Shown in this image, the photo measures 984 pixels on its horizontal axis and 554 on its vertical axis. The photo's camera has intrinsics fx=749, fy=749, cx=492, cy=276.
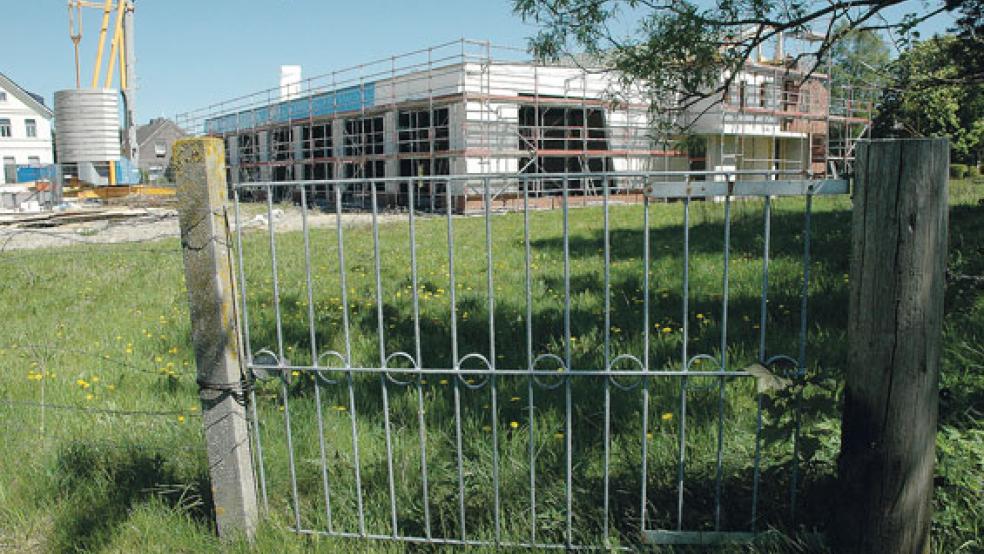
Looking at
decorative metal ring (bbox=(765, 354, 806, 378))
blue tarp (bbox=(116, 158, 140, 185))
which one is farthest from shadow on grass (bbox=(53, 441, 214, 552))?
blue tarp (bbox=(116, 158, 140, 185))

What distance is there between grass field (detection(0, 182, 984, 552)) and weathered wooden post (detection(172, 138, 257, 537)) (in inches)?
8.3

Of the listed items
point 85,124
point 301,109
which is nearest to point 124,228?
point 85,124

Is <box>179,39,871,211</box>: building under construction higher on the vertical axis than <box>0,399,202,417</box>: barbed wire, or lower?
higher

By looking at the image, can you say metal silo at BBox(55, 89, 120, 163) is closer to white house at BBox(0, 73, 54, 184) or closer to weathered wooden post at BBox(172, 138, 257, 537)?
weathered wooden post at BBox(172, 138, 257, 537)

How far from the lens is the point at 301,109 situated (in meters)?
35.1

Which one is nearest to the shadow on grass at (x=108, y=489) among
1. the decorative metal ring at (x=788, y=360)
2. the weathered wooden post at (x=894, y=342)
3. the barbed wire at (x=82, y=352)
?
the barbed wire at (x=82, y=352)

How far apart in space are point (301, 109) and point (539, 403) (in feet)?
109

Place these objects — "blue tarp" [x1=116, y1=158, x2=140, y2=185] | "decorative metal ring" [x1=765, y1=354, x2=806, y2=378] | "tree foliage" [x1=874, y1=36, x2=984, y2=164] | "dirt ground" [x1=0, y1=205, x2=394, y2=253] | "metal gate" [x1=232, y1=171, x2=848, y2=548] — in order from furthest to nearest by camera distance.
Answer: "blue tarp" [x1=116, y1=158, x2=140, y2=185]
"dirt ground" [x1=0, y1=205, x2=394, y2=253]
"tree foliage" [x1=874, y1=36, x2=984, y2=164]
"metal gate" [x1=232, y1=171, x2=848, y2=548]
"decorative metal ring" [x1=765, y1=354, x2=806, y2=378]

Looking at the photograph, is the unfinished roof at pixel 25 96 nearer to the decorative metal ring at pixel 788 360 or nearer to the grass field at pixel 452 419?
the grass field at pixel 452 419

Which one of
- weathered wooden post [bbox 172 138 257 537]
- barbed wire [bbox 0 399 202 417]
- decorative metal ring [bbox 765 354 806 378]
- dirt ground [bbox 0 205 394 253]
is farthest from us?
dirt ground [bbox 0 205 394 253]

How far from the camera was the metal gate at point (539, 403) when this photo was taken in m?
2.93

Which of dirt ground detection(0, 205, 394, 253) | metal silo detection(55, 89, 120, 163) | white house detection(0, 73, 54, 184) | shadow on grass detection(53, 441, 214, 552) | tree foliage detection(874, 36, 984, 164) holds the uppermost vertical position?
white house detection(0, 73, 54, 184)

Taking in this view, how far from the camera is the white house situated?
211 feet

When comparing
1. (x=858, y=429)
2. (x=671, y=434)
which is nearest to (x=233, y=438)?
(x=671, y=434)
